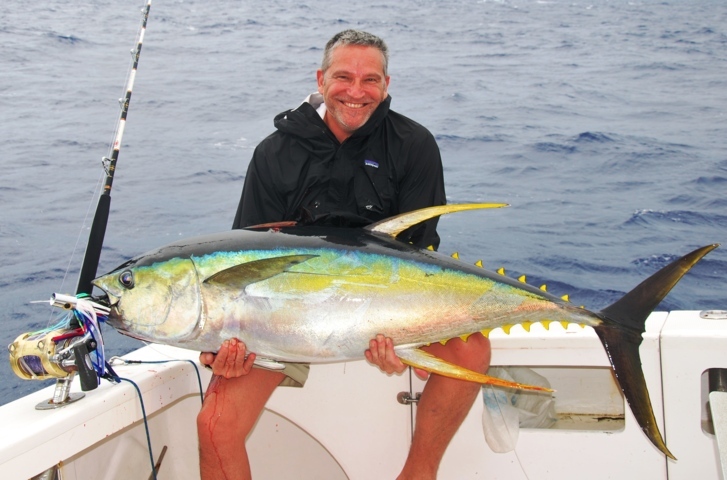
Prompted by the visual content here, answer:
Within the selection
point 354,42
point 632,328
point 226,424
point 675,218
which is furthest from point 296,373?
point 675,218

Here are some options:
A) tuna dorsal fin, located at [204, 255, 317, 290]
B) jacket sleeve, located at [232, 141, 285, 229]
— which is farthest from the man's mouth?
tuna dorsal fin, located at [204, 255, 317, 290]

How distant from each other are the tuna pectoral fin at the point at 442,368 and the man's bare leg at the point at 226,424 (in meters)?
0.54

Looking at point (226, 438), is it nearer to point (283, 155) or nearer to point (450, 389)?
point (450, 389)

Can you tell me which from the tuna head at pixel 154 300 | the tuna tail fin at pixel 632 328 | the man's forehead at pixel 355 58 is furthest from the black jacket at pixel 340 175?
the tuna tail fin at pixel 632 328

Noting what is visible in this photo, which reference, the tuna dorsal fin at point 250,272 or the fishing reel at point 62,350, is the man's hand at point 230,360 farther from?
the fishing reel at point 62,350

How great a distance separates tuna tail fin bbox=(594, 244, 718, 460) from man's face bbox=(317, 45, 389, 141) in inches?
48.4

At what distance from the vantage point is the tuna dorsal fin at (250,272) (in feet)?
6.56

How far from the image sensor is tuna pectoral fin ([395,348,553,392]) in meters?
2.02

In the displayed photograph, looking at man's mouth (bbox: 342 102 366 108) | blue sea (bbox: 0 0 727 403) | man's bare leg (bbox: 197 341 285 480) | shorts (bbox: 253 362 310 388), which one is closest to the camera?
man's bare leg (bbox: 197 341 285 480)

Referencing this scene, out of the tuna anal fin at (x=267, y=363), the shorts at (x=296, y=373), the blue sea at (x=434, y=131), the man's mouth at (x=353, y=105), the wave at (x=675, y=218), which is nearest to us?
the tuna anal fin at (x=267, y=363)

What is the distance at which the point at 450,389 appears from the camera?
2424mm

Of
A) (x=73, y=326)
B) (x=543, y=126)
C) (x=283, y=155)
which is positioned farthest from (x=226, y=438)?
(x=543, y=126)

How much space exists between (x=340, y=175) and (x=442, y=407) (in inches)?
38.2

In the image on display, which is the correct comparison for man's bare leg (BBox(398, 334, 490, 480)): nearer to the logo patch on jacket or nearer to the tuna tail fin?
the tuna tail fin
